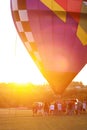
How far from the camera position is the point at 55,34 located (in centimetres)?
2375

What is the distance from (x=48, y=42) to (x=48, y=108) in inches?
221

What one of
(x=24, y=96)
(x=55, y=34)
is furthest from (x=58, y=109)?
(x=24, y=96)

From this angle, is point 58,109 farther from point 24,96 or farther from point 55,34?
point 24,96

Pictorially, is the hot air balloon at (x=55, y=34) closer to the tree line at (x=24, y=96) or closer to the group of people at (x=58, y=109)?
the group of people at (x=58, y=109)

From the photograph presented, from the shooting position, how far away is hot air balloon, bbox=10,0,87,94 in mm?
23359

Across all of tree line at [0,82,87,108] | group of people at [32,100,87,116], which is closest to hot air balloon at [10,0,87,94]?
group of people at [32,100,87,116]

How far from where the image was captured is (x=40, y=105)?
93.5 ft

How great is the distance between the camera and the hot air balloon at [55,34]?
2336 cm

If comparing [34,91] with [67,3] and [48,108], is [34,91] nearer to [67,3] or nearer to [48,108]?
[48,108]

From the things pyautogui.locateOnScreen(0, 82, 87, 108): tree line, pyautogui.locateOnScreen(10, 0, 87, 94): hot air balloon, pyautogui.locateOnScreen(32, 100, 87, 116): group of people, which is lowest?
pyautogui.locateOnScreen(32, 100, 87, 116): group of people

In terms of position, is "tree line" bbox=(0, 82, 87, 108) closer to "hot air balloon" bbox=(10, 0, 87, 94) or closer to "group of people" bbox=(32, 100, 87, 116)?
"group of people" bbox=(32, 100, 87, 116)

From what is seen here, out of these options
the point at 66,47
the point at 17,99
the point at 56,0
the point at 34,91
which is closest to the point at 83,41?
the point at 66,47

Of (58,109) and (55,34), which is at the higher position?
(55,34)

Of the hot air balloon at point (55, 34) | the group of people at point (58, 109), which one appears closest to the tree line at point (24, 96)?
the group of people at point (58, 109)
